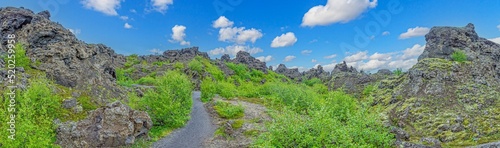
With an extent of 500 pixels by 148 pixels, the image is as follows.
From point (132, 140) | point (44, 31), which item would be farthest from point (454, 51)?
point (44, 31)

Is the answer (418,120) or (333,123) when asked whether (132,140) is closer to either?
(333,123)

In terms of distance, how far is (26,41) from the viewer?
40875mm

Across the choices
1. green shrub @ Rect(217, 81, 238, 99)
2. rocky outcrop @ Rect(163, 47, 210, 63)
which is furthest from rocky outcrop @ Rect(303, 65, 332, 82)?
green shrub @ Rect(217, 81, 238, 99)

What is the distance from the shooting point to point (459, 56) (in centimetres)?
5484

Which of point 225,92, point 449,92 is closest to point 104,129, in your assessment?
point 449,92

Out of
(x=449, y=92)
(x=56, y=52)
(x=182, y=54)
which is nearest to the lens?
(x=56, y=52)

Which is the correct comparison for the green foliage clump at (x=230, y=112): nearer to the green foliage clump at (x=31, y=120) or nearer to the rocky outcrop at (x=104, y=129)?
the rocky outcrop at (x=104, y=129)

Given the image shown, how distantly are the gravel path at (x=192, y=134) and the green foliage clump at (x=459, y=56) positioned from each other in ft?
148

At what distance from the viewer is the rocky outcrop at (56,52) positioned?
1492 inches

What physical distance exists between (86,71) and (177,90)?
1279cm

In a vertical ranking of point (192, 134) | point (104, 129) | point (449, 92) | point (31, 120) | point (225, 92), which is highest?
point (225, 92)

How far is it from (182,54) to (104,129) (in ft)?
519

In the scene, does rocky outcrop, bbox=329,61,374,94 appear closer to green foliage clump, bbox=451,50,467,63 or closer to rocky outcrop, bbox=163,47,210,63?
green foliage clump, bbox=451,50,467,63

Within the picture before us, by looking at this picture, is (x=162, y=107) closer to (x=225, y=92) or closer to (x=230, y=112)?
(x=230, y=112)
